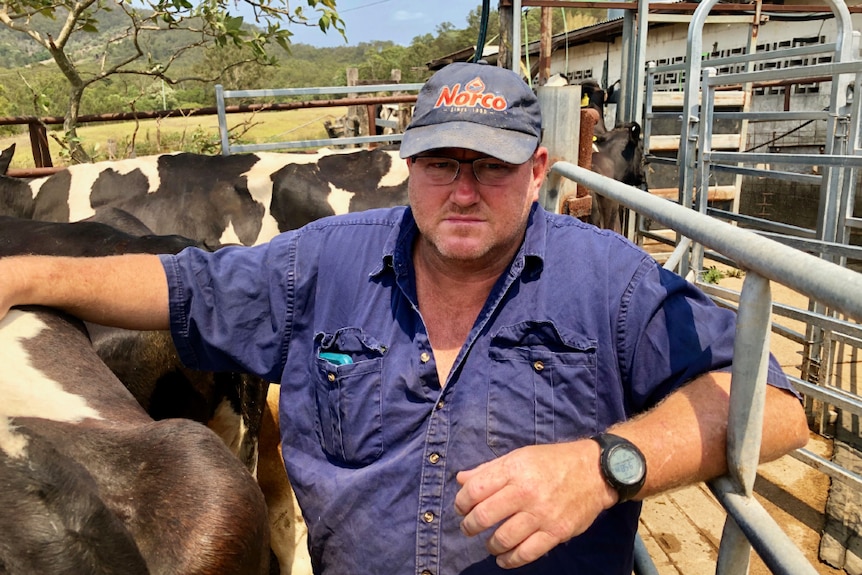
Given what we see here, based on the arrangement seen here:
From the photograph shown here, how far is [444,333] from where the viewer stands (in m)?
1.80

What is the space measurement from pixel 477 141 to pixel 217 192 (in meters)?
4.12

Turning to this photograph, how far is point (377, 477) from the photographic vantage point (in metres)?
1.68

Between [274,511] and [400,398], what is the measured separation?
5.08ft

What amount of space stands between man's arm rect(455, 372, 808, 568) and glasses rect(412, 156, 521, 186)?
0.69 metres

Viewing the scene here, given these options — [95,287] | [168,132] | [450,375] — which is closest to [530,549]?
[450,375]

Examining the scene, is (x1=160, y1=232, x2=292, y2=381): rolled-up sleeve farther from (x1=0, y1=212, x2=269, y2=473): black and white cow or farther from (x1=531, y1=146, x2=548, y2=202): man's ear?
(x1=531, y1=146, x2=548, y2=202): man's ear

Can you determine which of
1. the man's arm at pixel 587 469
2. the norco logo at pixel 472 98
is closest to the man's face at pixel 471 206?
the norco logo at pixel 472 98

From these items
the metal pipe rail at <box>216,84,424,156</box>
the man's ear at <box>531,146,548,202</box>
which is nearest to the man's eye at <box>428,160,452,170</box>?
the man's ear at <box>531,146,548,202</box>

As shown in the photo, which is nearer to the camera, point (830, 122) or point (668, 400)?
point (668, 400)

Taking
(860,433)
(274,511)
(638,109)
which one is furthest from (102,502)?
(638,109)

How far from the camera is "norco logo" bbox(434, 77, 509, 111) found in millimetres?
1797

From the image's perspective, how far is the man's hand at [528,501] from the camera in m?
1.20

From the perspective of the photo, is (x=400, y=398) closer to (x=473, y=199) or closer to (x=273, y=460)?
(x=473, y=199)

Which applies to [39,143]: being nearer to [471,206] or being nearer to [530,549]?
[471,206]
